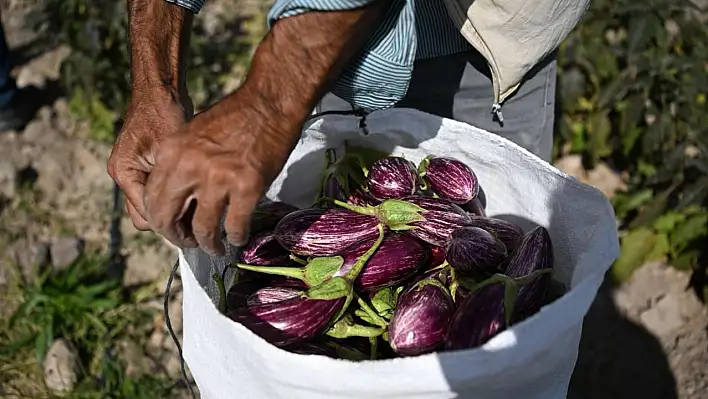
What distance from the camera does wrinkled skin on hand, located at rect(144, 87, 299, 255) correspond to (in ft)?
2.81

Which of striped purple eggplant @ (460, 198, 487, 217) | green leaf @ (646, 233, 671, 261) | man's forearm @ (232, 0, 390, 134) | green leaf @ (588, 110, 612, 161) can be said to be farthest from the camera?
green leaf @ (588, 110, 612, 161)

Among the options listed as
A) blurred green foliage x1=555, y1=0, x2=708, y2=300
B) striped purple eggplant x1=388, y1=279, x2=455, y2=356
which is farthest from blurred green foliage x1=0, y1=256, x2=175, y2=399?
blurred green foliage x1=555, y1=0, x2=708, y2=300

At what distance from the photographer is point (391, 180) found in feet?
4.11

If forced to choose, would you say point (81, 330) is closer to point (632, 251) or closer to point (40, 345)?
point (40, 345)

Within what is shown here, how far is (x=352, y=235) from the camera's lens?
44.9 inches

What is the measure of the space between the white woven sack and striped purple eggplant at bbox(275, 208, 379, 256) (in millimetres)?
148

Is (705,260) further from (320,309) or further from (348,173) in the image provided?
(320,309)

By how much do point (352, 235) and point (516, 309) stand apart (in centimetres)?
26

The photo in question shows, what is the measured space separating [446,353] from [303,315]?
231mm

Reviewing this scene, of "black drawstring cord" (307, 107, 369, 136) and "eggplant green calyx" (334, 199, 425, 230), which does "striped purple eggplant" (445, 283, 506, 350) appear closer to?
"eggplant green calyx" (334, 199, 425, 230)

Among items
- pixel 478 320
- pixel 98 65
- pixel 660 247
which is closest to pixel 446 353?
pixel 478 320

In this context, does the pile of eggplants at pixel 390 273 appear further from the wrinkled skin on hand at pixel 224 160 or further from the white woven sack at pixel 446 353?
the wrinkled skin on hand at pixel 224 160

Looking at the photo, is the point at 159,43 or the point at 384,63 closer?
the point at 384,63

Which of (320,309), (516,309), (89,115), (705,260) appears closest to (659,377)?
(705,260)
